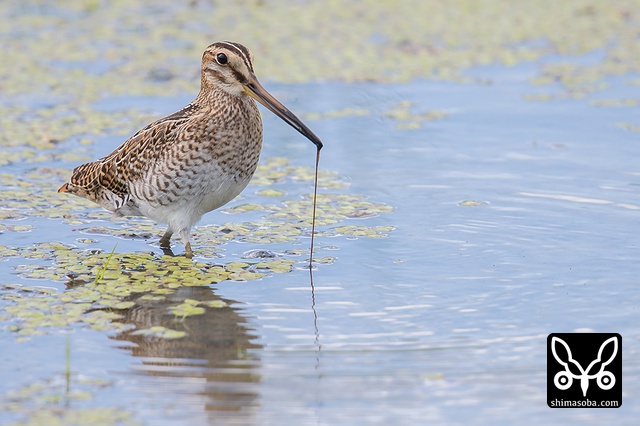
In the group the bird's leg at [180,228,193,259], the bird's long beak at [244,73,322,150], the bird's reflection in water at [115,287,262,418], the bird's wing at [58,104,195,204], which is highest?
the bird's long beak at [244,73,322,150]

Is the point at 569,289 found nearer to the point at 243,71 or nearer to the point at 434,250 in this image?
the point at 434,250

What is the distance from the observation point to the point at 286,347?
5.66 meters

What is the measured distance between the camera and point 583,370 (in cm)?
545

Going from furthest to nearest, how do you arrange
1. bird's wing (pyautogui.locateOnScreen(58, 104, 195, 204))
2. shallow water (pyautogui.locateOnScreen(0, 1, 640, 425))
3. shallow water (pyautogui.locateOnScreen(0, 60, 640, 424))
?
1. bird's wing (pyautogui.locateOnScreen(58, 104, 195, 204))
2. shallow water (pyautogui.locateOnScreen(0, 1, 640, 425))
3. shallow water (pyautogui.locateOnScreen(0, 60, 640, 424))

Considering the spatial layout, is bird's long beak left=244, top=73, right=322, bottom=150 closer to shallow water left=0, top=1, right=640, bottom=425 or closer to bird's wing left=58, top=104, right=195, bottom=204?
bird's wing left=58, top=104, right=195, bottom=204

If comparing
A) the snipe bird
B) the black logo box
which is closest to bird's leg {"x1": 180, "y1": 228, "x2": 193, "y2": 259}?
the snipe bird

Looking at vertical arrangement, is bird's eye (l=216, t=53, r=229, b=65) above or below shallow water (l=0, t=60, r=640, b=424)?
above

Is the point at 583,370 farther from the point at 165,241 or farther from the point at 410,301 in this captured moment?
the point at 165,241

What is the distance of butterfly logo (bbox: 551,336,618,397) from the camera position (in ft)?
17.2

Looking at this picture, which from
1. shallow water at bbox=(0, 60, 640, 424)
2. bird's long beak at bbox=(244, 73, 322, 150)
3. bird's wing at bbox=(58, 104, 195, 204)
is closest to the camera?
shallow water at bbox=(0, 60, 640, 424)

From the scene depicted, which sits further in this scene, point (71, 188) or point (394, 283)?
point (71, 188)

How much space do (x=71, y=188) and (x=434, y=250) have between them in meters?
2.63

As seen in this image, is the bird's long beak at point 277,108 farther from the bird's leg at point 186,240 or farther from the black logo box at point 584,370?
the black logo box at point 584,370

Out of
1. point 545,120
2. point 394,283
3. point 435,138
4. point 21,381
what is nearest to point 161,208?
point 394,283
